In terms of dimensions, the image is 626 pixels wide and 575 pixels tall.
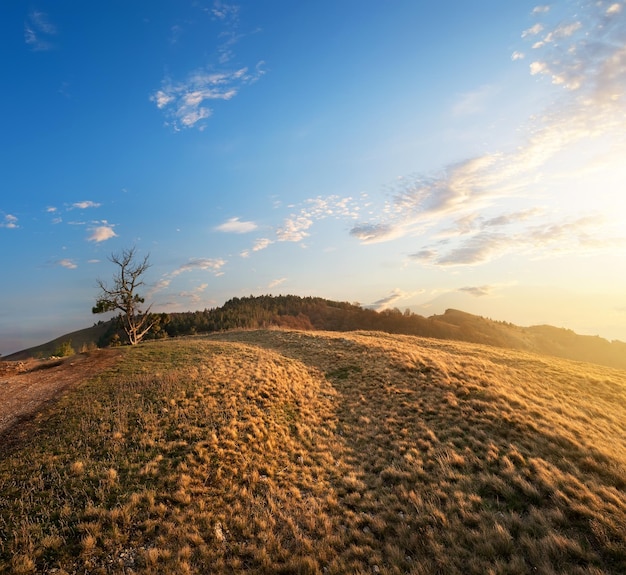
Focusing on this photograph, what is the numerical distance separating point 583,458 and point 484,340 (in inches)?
5917

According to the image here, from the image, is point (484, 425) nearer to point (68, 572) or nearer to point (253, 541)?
point (253, 541)

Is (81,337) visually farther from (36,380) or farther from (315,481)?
(315,481)

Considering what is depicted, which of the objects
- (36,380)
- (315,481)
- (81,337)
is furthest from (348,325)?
(81,337)

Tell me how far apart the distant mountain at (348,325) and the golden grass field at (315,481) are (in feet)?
220

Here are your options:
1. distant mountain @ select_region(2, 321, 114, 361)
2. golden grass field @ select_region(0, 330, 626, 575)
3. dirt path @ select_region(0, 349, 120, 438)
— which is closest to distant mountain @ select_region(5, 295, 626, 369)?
distant mountain @ select_region(2, 321, 114, 361)

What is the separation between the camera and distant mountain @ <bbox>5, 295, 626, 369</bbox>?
103 metres

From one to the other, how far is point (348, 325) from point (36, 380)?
113m

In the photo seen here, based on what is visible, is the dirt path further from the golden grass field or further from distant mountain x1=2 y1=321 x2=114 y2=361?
distant mountain x1=2 y1=321 x2=114 y2=361

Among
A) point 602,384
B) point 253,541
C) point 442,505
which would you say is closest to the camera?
point 253,541

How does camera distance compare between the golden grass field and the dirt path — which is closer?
the golden grass field

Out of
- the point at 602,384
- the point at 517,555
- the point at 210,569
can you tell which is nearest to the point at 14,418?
the point at 210,569

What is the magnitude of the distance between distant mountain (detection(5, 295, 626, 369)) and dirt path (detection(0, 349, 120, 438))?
51837 mm

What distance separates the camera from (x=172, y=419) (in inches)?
611

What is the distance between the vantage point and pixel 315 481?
38.8 ft
